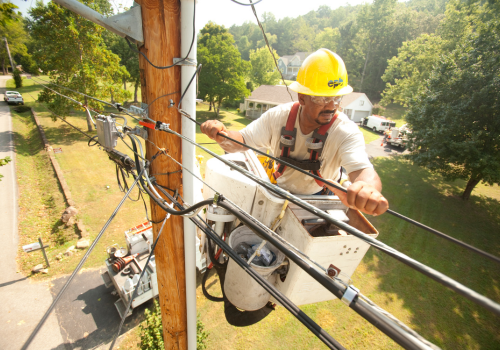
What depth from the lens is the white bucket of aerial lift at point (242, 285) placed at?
2.90 m

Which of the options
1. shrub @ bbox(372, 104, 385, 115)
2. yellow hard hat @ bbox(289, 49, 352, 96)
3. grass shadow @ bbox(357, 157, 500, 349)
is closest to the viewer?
yellow hard hat @ bbox(289, 49, 352, 96)

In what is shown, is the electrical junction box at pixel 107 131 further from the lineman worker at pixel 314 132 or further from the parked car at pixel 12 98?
the parked car at pixel 12 98

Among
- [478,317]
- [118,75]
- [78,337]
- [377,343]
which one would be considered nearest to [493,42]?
[478,317]

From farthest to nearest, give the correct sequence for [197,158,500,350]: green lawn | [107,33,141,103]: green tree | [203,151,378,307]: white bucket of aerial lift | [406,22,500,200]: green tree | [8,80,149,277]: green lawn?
1. [107,33,141,103]: green tree
2. [406,22,500,200]: green tree
3. [8,80,149,277]: green lawn
4. [197,158,500,350]: green lawn
5. [203,151,378,307]: white bucket of aerial lift

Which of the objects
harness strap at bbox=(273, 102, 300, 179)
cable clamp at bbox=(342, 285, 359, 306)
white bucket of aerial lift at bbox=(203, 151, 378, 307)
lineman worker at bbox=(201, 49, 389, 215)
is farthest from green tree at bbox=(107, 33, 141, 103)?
cable clamp at bbox=(342, 285, 359, 306)

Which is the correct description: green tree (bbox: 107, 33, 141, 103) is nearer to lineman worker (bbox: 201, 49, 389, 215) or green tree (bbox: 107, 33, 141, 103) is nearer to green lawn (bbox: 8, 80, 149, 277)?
green lawn (bbox: 8, 80, 149, 277)

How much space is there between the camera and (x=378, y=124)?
95.3ft

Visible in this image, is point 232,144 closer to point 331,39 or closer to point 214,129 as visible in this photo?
point 214,129

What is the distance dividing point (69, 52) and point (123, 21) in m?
16.8

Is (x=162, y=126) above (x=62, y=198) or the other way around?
above

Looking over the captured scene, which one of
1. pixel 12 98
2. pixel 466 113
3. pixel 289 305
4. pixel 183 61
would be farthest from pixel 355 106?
pixel 12 98

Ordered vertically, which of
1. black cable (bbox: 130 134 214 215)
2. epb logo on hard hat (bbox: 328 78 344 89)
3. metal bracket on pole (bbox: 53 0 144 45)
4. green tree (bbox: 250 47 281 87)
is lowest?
black cable (bbox: 130 134 214 215)

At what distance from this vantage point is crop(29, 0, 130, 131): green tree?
1357 cm

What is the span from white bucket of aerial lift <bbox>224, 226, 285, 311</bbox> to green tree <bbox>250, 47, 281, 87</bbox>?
38447mm
